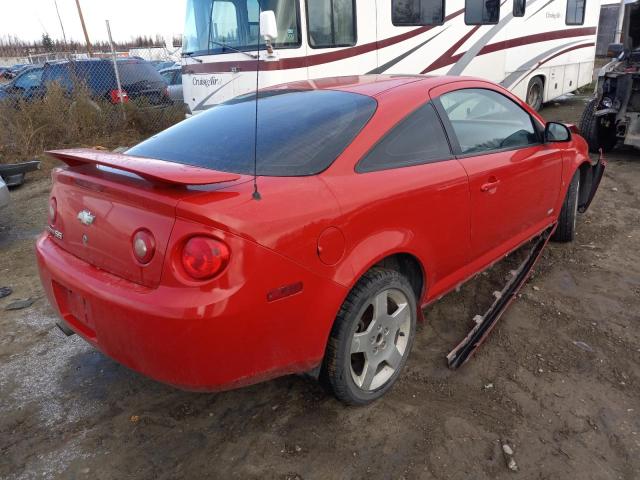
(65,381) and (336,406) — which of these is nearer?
(336,406)

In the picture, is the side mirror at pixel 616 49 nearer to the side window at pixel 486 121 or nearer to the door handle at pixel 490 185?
the side window at pixel 486 121

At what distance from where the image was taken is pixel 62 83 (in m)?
10.1

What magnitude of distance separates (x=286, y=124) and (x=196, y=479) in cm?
169

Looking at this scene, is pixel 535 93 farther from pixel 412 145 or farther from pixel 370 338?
pixel 370 338

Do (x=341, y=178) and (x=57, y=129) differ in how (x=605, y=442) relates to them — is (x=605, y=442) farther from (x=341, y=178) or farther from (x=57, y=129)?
(x=57, y=129)

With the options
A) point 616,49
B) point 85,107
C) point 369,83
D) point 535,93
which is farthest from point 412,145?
point 535,93

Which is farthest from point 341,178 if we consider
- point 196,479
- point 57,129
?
point 57,129

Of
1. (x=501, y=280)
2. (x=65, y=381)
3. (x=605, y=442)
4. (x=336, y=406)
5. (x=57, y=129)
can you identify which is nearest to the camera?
(x=605, y=442)

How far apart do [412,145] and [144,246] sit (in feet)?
4.77

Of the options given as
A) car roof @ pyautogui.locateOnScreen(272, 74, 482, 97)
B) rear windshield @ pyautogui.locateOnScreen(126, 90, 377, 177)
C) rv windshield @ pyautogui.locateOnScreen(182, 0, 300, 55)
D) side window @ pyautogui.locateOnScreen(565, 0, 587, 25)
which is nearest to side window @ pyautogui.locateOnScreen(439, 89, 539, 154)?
car roof @ pyautogui.locateOnScreen(272, 74, 482, 97)

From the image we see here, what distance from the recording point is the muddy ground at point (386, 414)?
2.20m

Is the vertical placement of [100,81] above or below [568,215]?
above

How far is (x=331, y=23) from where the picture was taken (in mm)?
7059

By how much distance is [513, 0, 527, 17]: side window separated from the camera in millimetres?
9680
